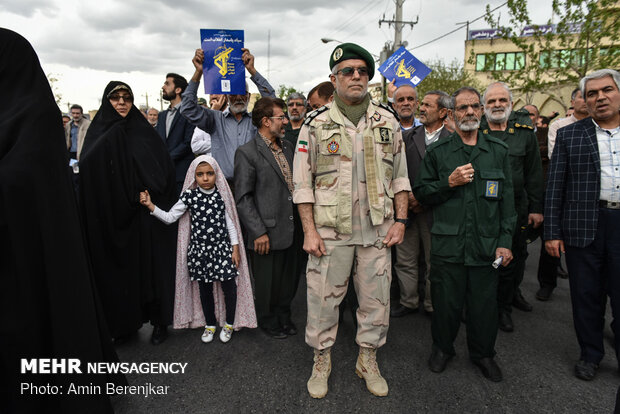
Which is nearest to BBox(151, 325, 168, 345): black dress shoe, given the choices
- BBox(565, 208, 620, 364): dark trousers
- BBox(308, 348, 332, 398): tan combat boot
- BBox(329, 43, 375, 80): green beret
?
BBox(308, 348, 332, 398): tan combat boot

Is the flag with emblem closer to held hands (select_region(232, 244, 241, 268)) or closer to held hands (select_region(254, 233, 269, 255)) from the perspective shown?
held hands (select_region(254, 233, 269, 255))

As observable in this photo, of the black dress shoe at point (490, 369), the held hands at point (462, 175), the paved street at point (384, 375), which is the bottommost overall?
the paved street at point (384, 375)

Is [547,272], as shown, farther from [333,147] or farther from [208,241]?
[208,241]

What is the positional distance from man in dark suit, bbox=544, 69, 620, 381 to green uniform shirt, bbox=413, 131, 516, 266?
497 mm

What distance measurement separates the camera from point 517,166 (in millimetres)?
3604

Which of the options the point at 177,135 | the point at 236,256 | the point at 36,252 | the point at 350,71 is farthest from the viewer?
the point at 177,135

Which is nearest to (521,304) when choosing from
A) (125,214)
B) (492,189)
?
(492,189)

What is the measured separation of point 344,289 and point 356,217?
55cm

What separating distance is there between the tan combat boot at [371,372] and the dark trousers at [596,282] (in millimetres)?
1682

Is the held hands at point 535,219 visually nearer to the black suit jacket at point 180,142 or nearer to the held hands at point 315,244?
the held hands at point 315,244

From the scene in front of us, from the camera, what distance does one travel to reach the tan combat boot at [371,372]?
268 centimetres

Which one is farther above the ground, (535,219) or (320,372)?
(535,219)

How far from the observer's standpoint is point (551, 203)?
3115 millimetres

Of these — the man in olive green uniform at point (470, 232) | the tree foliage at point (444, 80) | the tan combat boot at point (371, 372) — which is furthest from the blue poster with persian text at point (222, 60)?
the tree foliage at point (444, 80)
